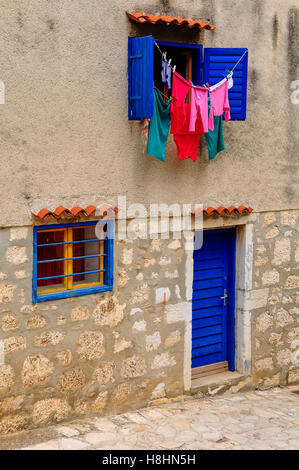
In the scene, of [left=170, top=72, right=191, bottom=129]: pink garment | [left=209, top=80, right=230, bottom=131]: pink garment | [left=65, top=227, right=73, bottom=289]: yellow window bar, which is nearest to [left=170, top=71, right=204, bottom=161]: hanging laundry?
[left=170, top=72, right=191, bottom=129]: pink garment

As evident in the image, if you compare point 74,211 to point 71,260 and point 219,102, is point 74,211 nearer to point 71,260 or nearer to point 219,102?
A: point 71,260

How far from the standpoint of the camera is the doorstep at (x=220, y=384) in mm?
8820

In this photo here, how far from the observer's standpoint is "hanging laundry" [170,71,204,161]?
7.70 m

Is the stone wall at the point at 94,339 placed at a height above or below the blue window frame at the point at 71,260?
below

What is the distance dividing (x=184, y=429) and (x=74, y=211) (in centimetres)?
299

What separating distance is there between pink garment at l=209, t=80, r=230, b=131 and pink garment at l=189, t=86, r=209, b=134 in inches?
7.1

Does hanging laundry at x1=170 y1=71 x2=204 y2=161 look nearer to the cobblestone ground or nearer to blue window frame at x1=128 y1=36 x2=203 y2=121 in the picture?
blue window frame at x1=128 y1=36 x2=203 y2=121

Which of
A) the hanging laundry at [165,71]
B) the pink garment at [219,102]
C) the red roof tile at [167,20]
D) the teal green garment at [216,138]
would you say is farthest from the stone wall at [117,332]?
the red roof tile at [167,20]

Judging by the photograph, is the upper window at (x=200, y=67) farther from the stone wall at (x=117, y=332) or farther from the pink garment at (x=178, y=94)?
the stone wall at (x=117, y=332)

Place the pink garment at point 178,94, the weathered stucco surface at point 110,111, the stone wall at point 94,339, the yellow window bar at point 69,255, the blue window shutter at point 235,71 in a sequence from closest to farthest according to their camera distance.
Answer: the weathered stucco surface at point 110,111, the stone wall at point 94,339, the yellow window bar at point 69,255, the pink garment at point 178,94, the blue window shutter at point 235,71

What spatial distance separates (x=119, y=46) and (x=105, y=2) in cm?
52

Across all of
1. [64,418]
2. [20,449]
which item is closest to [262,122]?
[64,418]

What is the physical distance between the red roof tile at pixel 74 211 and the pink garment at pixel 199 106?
4.88ft

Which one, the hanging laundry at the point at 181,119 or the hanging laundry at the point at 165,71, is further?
the hanging laundry at the point at 181,119
